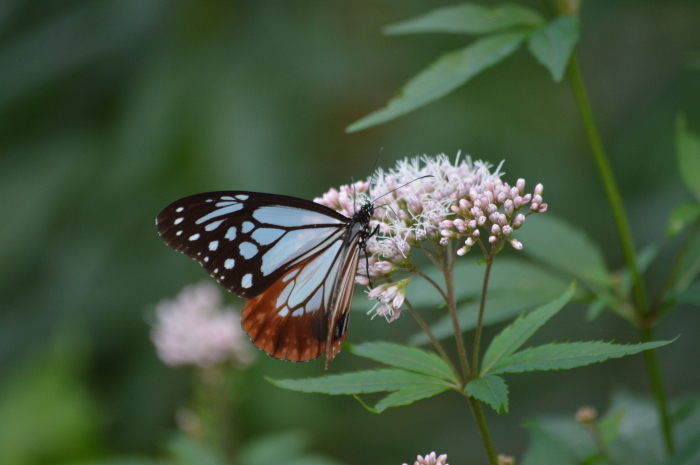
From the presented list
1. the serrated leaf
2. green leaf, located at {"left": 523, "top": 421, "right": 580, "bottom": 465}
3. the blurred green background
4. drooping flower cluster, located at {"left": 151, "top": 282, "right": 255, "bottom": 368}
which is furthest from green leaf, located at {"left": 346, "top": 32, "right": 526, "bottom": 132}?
the blurred green background

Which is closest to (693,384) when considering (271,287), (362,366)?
(362,366)

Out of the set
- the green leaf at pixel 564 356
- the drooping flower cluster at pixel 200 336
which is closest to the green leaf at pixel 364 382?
the green leaf at pixel 564 356

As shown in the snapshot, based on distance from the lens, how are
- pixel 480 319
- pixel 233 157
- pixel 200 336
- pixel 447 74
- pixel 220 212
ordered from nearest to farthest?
pixel 480 319 < pixel 447 74 < pixel 220 212 < pixel 200 336 < pixel 233 157

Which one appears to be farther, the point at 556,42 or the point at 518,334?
the point at 556,42

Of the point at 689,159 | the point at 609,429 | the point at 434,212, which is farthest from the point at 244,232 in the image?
the point at 689,159

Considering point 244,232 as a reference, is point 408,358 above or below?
below

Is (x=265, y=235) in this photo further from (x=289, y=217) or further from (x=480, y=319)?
(x=480, y=319)

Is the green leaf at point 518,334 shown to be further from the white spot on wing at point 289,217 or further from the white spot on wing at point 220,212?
the white spot on wing at point 220,212

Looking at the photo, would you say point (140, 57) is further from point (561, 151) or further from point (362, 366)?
point (561, 151)
